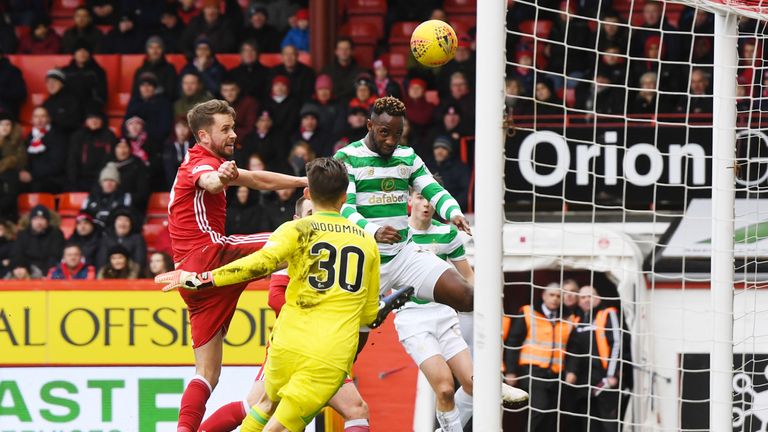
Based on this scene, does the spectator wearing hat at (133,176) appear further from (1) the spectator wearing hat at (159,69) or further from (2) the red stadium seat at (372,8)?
(2) the red stadium seat at (372,8)

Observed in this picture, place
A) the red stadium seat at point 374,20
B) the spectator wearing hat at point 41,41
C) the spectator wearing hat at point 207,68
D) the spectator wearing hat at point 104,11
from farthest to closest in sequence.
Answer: the spectator wearing hat at point 104,11 < the spectator wearing hat at point 41,41 < the red stadium seat at point 374,20 < the spectator wearing hat at point 207,68

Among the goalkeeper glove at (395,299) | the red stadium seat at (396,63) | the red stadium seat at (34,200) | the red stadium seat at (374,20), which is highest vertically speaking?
the red stadium seat at (374,20)

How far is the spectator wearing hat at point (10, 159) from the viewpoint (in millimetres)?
13906

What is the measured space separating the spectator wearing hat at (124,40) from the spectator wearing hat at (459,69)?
4131mm

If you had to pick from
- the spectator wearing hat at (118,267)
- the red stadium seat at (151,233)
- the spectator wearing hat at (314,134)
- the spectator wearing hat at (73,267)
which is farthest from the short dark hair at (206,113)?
the red stadium seat at (151,233)

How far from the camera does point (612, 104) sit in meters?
12.7

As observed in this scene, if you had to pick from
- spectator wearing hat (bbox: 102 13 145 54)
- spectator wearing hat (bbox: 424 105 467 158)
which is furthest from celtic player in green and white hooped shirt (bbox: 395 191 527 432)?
spectator wearing hat (bbox: 102 13 145 54)

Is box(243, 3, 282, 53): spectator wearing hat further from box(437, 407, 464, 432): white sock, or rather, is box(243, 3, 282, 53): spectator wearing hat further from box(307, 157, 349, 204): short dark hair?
box(307, 157, 349, 204): short dark hair

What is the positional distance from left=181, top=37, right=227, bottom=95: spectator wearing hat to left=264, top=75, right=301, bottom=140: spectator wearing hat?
28.4 inches

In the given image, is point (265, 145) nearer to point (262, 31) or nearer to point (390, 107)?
point (262, 31)

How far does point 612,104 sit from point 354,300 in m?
7.14

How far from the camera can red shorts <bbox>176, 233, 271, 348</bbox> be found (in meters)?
7.15

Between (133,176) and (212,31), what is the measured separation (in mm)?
2630

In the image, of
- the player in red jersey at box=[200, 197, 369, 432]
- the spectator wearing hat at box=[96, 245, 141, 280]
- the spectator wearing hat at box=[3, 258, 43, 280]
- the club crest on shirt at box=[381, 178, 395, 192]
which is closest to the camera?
the player in red jersey at box=[200, 197, 369, 432]
